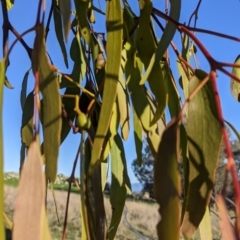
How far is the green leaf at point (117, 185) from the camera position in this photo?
2.60 feet

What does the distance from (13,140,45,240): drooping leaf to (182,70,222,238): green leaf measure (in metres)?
0.16

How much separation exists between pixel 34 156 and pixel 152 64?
0.58 ft

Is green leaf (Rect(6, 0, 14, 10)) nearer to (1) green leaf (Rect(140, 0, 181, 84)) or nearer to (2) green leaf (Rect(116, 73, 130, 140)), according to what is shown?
(2) green leaf (Rect(116, 73, 130, 140))

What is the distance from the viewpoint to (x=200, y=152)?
57 cm

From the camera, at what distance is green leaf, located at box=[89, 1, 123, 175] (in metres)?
0.52

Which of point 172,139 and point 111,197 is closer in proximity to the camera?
point 172,139

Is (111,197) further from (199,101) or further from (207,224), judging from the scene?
(199,101)

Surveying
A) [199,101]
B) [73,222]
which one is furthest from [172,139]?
[73,222]

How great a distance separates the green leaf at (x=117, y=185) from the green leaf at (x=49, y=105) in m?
0.26

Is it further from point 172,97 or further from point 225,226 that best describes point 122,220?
point 225,226

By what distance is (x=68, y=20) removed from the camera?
0.45 metres

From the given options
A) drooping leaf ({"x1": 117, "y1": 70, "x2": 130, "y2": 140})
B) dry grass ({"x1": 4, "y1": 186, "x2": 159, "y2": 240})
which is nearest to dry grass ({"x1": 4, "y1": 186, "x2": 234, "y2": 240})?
dry grass ({"x1": 4, "y1": 186, "x2": 159, "y2": 240})

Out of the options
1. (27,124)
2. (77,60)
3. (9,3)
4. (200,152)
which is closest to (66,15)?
(200,152)

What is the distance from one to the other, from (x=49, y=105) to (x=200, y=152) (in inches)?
6.7
